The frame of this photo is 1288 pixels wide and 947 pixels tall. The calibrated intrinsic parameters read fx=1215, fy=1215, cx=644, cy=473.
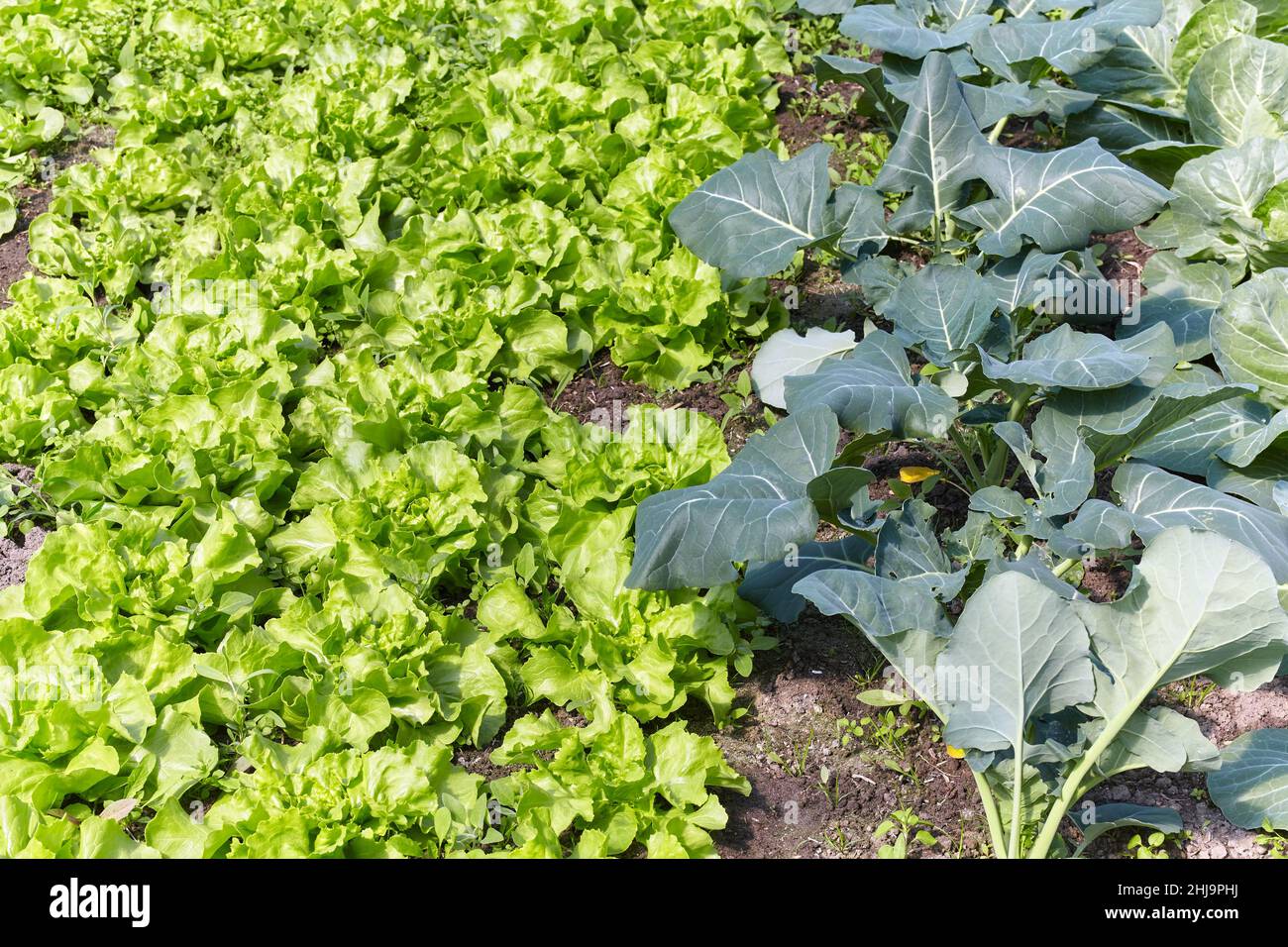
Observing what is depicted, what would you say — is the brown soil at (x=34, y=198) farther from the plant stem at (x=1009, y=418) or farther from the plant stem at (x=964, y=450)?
the plant stem at (x=1009, y=418)

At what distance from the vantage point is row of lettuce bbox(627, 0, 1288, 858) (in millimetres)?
2832

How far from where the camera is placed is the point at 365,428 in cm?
381

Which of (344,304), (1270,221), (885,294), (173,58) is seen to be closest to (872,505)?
(885,294)

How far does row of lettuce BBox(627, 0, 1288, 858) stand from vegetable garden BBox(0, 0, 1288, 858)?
15mm

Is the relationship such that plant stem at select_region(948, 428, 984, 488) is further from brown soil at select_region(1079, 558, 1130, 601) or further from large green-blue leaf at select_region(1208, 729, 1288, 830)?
large green-blue leaf at select_region(1208, 729, 1288, 830)

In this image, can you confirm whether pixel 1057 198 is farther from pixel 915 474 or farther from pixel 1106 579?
pixel 1106 579

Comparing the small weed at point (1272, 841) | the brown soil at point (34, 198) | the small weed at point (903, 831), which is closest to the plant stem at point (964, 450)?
the small weed at point (903, 831)

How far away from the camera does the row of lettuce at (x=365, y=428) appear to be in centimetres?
305

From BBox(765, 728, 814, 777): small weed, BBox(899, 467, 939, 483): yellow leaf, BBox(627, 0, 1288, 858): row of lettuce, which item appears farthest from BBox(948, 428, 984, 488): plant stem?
BBox(765, 728, 814, 777): small weed

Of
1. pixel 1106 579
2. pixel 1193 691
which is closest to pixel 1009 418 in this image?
pixel 1106 579

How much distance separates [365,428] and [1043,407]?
2.05m

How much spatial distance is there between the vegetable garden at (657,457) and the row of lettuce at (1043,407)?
0.05 ft

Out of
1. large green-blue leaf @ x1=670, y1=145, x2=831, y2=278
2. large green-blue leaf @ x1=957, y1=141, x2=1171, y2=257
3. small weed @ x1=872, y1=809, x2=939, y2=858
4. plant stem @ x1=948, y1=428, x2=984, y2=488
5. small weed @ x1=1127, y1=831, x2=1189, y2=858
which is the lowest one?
small weed @ x1=872, y1=809, x2=939, y2=858

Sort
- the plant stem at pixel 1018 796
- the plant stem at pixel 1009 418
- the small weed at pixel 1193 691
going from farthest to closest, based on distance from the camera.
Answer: the plant stem at pixel 1009 418 < the small weed at pixel 1193 691 < the plant stem at pixel 1018 796
